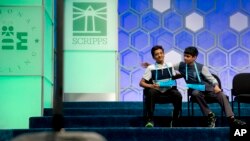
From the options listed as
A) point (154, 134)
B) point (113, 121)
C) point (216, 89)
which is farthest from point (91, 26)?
point (154, 134)

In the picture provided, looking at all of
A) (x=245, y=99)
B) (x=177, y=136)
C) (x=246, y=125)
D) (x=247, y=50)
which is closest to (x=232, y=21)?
(x=247, y=50)

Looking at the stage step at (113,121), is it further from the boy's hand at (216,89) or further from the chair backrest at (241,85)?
the chair backrest at (241,85)

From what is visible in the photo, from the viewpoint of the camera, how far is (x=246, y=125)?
425 centimetres

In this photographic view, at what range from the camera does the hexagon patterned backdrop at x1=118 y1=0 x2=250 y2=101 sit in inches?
296

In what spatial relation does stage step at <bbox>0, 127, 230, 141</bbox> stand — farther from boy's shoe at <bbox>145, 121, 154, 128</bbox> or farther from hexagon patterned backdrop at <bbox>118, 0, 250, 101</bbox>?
hexagon patterned backdrop at <bbox>118, 0, 250, 101</bbox>

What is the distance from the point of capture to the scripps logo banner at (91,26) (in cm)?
677

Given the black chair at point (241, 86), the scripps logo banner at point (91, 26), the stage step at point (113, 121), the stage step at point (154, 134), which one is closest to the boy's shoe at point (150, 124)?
the stage step at point (113, 121)

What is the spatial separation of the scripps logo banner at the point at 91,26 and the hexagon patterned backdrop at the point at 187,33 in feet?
2.34

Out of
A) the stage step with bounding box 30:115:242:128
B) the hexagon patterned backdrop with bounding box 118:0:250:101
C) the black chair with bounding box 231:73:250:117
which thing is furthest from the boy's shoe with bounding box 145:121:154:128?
the hexagon patterned backdrop with bounding box 118:0:250:101

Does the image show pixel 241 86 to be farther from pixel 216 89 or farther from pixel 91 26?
pixel 91 26

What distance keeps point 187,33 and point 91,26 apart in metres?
1.69

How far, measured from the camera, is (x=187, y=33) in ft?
24.8

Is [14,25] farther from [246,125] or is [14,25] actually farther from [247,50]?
[247,50]

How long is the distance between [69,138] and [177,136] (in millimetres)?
3438
